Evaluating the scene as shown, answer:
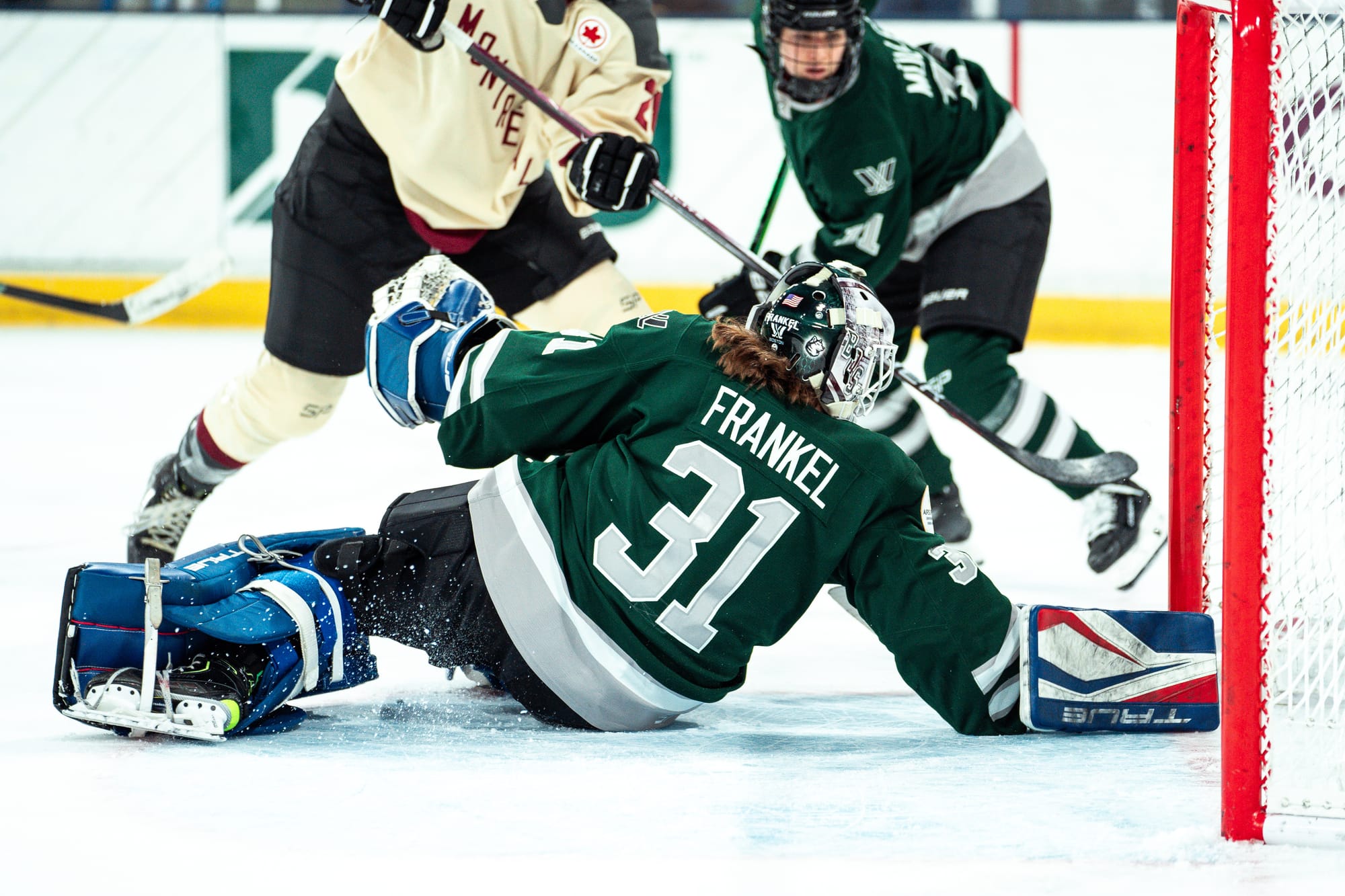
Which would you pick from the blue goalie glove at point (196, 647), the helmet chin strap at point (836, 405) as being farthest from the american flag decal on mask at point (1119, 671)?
the blue goalie glove at point (196, 647)

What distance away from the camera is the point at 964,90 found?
3148mm

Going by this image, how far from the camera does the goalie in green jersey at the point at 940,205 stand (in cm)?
292

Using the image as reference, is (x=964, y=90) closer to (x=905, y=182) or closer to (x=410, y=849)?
(x=905, y=182)

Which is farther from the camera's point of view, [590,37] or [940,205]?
[940,205]

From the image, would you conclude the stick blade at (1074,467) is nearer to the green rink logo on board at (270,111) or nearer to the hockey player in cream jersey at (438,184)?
the hockey player in cream jersey at (438,184)

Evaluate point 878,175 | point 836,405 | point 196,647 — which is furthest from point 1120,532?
point 196,647

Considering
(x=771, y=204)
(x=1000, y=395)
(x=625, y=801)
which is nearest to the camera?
(x=625, y=801)

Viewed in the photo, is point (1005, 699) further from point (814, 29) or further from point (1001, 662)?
point (814, 29)

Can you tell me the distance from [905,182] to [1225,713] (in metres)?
1.57

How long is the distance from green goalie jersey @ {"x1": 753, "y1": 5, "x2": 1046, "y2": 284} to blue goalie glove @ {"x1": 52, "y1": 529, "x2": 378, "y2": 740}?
4.48ft

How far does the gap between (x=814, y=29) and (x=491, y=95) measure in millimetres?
571

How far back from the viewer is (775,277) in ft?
9.49

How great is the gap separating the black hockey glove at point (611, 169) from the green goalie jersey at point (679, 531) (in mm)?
677

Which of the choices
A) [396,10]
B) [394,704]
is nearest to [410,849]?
[394,704]
